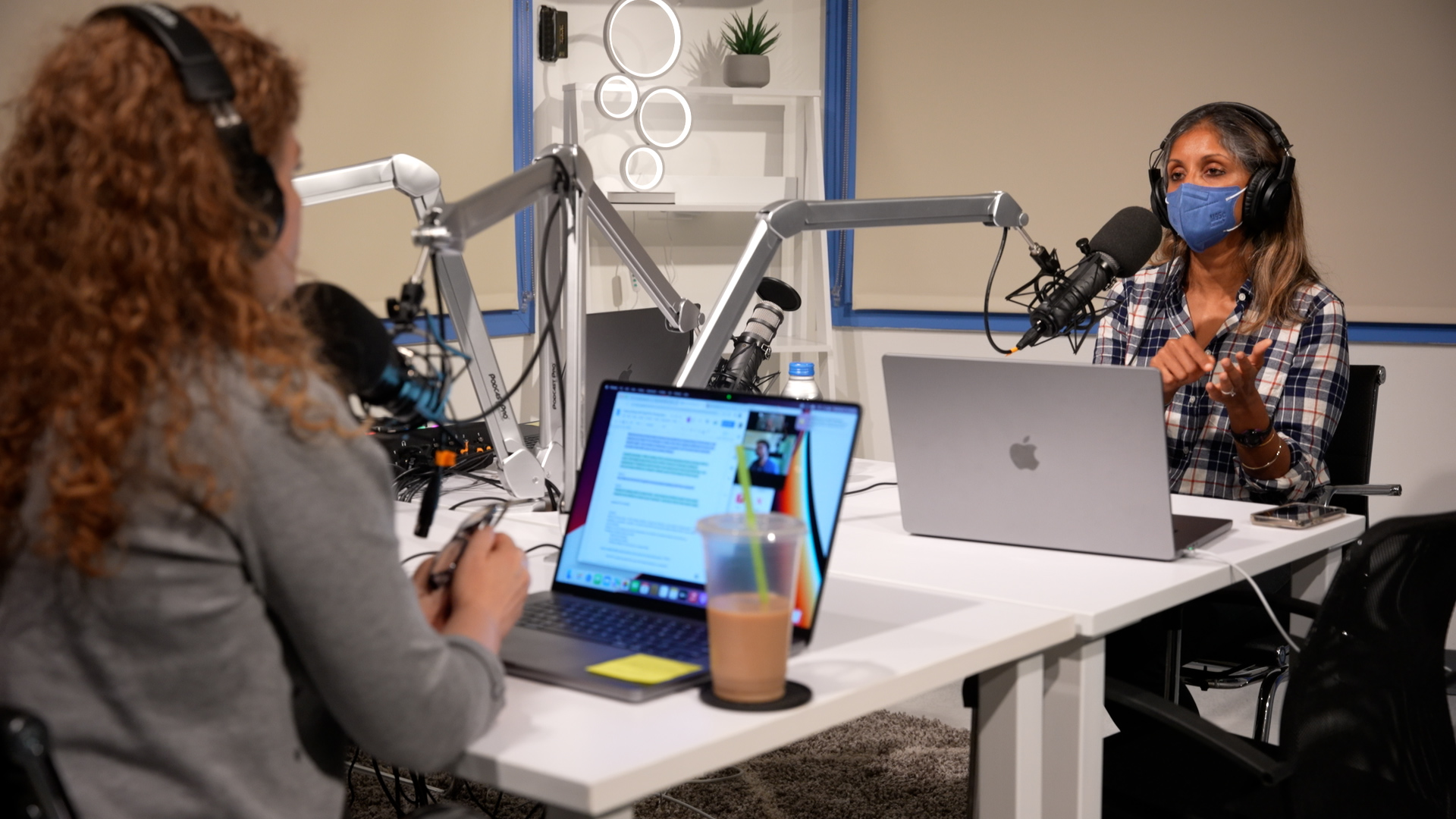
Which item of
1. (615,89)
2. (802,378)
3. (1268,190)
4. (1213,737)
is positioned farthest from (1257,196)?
(615,89)

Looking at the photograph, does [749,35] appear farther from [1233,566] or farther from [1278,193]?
Answer: [1233,566]

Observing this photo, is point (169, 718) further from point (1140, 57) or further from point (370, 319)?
point (1140, 57)

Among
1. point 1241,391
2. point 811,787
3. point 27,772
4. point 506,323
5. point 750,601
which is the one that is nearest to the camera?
point 27,772

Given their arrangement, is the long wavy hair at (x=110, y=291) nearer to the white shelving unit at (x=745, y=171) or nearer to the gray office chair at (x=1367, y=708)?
the gray office chair at (x=1367, y=708)

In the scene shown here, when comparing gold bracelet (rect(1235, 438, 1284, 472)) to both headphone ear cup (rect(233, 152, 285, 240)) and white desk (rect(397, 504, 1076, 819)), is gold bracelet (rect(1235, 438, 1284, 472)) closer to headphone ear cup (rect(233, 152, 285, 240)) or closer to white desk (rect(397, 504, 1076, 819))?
white desk (rect(397, 504, 1076, 819))

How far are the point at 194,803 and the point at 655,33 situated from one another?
10.4ft

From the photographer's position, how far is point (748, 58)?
11.7 ft

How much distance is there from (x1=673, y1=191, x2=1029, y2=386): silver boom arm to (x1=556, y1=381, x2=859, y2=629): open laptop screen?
34 cm

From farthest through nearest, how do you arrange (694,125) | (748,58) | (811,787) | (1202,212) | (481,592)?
1. (694,125)
2. (748,58)
3. (811,787)
4. (1202,212)
5. (481,592)

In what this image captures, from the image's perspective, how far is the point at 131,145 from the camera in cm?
81

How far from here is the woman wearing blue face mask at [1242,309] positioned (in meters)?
2.05

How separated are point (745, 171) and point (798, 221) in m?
2.20

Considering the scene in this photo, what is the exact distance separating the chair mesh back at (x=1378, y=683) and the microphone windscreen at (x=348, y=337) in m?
0.94

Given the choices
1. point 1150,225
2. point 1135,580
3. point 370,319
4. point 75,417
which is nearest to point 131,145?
point 75,417
